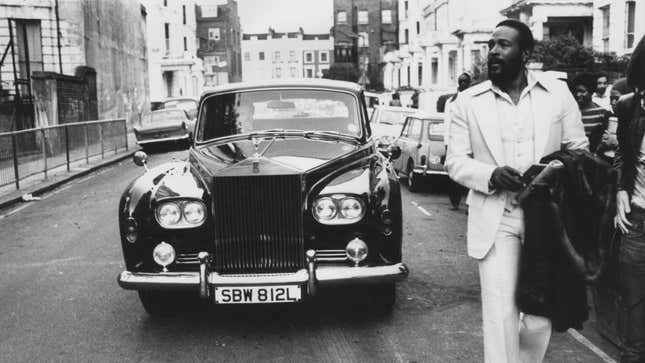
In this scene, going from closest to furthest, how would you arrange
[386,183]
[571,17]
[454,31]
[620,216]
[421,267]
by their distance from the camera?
1. [620,216]
2. [386,183]
3. [421,267]
4. [571,17]
5. [454,31]

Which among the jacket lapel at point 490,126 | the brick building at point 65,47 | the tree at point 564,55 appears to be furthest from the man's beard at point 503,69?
the brick building at point 65,47

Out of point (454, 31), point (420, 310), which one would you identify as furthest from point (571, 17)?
point (420, 310)

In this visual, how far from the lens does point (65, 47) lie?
30.2 m

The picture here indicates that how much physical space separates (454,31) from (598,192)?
41.6 m

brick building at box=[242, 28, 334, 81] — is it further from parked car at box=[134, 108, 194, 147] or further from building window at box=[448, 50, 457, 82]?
parked car at box=[134, 108, 194, 147]

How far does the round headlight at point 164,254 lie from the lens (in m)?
5.55

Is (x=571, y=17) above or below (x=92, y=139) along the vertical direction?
above

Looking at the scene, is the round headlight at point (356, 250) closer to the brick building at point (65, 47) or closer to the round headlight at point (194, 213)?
the round headlight at point (194, 213)

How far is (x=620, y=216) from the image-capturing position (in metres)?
3.74

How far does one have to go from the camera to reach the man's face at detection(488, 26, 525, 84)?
148 inches

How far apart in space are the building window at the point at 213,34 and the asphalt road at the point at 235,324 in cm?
9407

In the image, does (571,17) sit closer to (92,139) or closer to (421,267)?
(92,139)

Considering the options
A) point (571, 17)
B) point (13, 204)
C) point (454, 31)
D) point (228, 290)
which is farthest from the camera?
point (454, 31)

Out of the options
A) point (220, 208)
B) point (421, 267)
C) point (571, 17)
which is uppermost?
point (571, 17)
